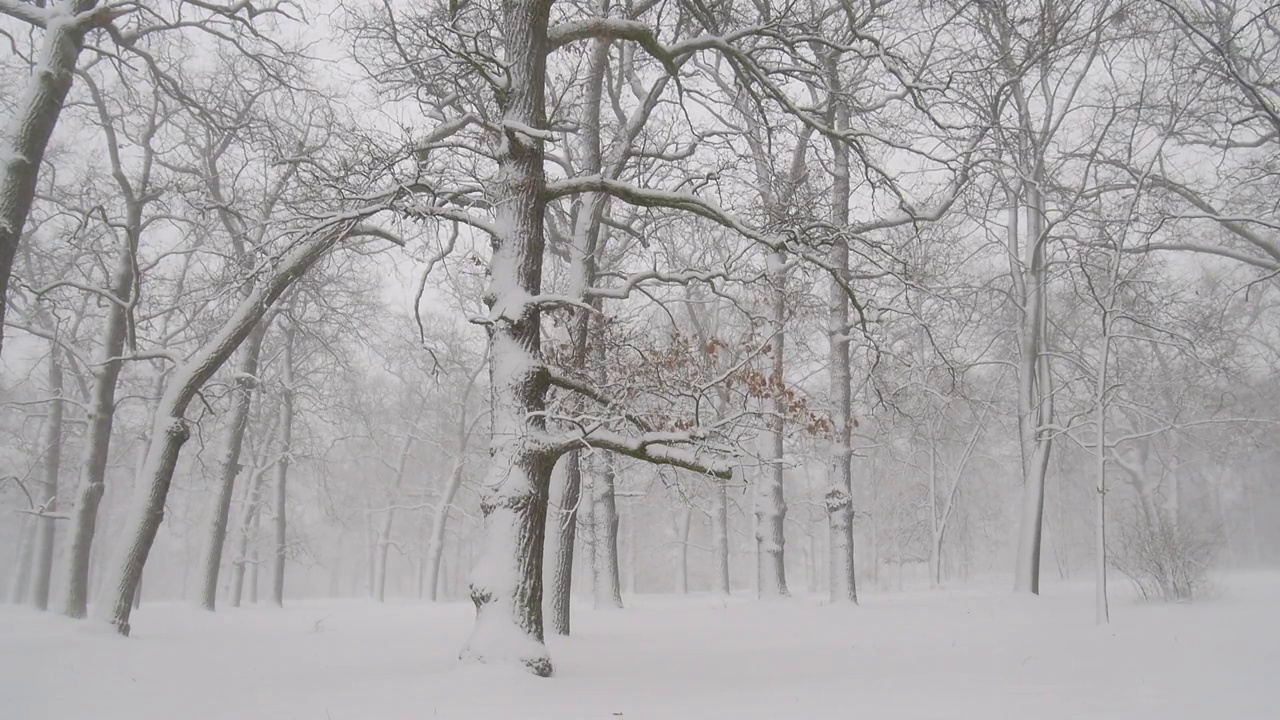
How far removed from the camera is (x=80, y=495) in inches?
495

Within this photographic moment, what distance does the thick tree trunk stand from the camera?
6078 millimetres

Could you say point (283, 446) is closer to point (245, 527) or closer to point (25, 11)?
point (245, 527)

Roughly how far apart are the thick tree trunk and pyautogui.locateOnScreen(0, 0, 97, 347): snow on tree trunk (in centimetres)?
468

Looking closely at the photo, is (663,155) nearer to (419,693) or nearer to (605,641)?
(605,641)

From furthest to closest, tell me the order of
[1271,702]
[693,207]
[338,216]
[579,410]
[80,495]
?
[80,495]
[579,410]
[693,207]
[338,216]
[1271,702]

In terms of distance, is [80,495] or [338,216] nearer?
[338,216]

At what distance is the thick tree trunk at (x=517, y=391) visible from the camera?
6078mm

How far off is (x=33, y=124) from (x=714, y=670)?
346 inches

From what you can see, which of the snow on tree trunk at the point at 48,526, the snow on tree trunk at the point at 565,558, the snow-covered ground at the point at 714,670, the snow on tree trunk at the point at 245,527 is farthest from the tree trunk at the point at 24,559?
the snow on tree trunk at the point at 565,558

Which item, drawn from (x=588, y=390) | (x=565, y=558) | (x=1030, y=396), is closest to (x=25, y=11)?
(x=588, y=390)

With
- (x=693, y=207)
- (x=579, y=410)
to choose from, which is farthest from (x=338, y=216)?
(x=579, y=410)

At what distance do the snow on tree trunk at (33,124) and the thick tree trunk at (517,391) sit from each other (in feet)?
15.3

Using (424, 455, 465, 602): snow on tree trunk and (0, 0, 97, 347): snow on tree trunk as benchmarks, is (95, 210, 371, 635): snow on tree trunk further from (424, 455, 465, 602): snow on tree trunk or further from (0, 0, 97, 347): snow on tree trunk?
(424, 455, 465, 602): snow on tree trunk

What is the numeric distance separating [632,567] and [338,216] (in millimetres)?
33738
